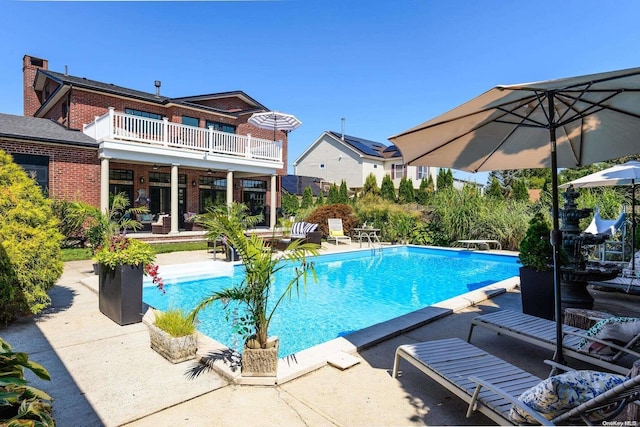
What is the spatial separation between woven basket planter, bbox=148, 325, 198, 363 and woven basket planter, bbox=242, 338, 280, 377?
31.7 inches

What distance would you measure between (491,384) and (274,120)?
17.3 meters

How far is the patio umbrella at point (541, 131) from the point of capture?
3.04m

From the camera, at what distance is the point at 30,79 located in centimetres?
1980

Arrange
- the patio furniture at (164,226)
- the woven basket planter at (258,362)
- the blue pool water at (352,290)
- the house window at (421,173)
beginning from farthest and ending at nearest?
the house window at (421,173), the patio furniture at (164,226), the blue pool water at (352,290), the woven basket planter at (258,362)

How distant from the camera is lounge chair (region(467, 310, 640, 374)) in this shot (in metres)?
3.00

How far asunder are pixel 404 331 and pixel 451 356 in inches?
58.2

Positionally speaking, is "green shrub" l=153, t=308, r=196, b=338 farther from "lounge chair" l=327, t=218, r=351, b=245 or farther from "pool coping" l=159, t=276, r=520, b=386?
"lounge chair" l=327, t=218, r=351, b=245

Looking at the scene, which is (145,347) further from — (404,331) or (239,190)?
(239,190)

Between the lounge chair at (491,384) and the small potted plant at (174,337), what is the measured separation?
2103 mm

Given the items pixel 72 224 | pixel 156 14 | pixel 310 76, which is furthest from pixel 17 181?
pixel 310 76

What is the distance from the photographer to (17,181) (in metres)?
4.70

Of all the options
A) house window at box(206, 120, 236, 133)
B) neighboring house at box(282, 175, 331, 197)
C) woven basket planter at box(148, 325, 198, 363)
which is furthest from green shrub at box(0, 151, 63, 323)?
neighboring house at box(282, 175, 331, 197)

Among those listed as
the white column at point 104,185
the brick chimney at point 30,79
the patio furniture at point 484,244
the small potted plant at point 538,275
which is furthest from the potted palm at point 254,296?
the brick chimney at point 30,79

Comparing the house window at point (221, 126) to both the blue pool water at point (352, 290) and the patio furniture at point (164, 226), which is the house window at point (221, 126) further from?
the blue pool water at point (352, 290)
